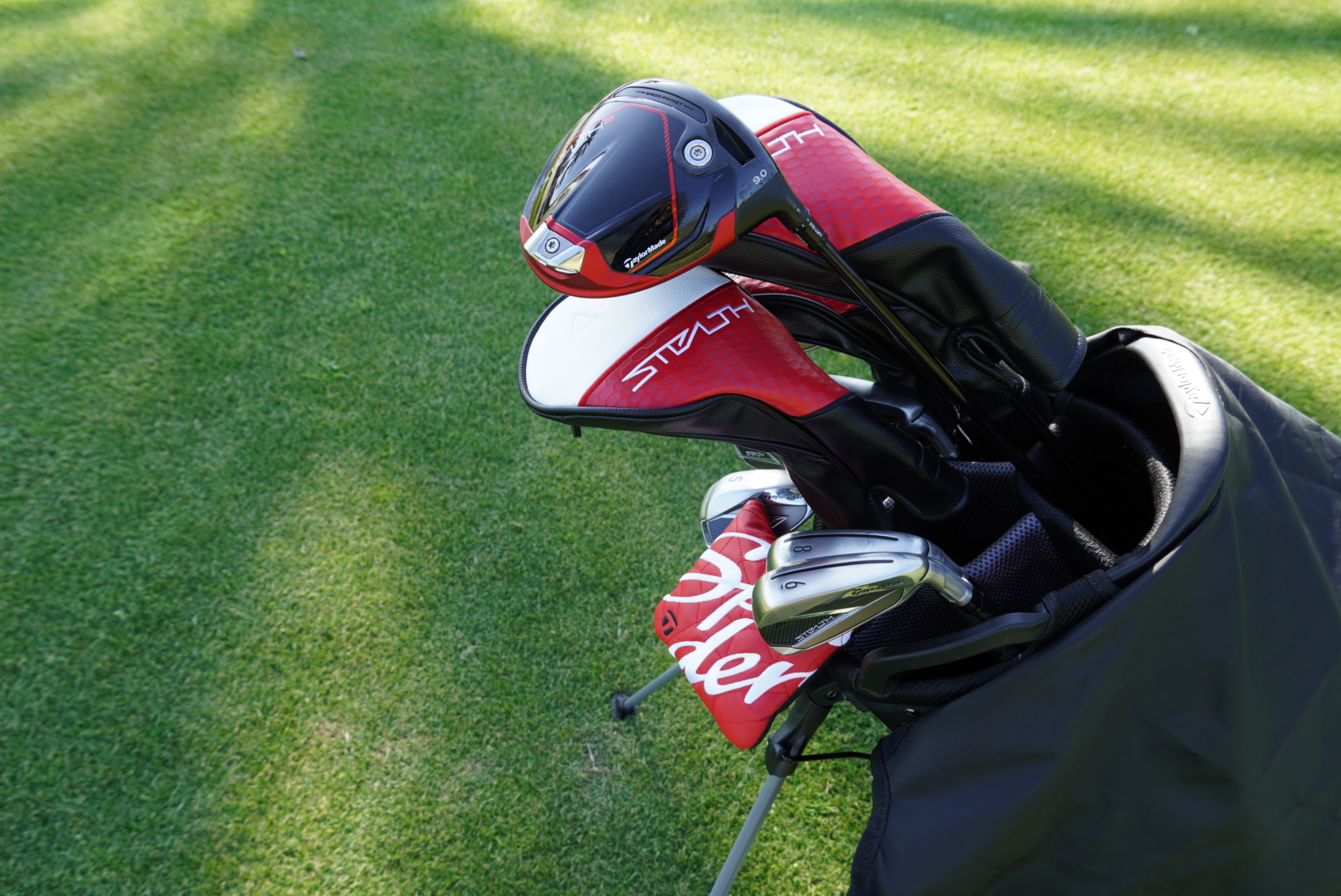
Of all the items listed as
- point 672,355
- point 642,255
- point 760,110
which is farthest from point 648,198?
point 760,110

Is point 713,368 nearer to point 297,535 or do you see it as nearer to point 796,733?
point 796,733

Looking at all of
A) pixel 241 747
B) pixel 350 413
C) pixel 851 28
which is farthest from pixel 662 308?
pixel 851 28

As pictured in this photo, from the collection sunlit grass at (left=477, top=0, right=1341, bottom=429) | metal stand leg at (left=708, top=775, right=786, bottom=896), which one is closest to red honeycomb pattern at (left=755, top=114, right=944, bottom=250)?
metal stand leg at (left=708, top=775, right=786, bottom=896)

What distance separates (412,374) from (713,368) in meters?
1.58

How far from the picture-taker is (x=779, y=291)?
951mm

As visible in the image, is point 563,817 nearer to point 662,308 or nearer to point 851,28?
point 662,308

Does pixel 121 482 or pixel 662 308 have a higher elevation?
pixel 662 308

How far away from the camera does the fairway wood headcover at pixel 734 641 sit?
922 millimetres

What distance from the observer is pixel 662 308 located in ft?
2.67

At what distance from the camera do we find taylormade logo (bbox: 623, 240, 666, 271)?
0.65m

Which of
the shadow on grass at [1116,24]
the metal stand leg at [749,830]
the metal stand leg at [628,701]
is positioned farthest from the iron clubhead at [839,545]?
the shadow on grass at [1116,24]

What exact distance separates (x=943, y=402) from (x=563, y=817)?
104 cm

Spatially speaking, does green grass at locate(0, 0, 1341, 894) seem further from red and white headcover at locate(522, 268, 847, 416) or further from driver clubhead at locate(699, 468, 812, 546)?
red and white headcover at locate(522, 268, 847, 416)

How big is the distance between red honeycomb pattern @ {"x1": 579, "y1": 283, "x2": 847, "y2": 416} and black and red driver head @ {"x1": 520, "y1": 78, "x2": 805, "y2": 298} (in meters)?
0.12
